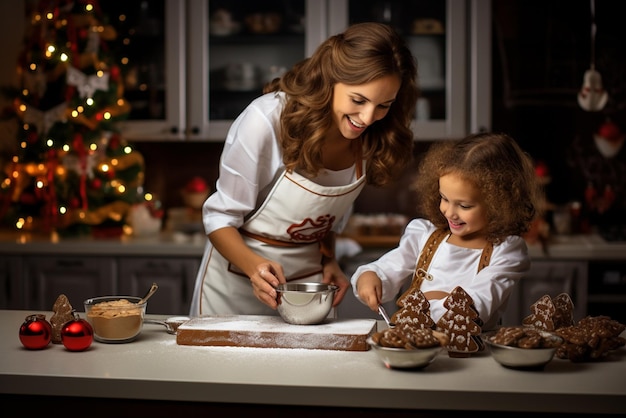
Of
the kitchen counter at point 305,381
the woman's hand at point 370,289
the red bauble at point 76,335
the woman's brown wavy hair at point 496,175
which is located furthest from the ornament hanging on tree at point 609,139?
the red bauble at point 76,335

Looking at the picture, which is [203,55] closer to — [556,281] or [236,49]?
[236,49]

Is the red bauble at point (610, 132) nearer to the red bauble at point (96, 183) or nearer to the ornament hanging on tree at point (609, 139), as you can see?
the ornament hanging on tree at point (609, 139)

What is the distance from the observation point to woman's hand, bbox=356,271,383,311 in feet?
5.60

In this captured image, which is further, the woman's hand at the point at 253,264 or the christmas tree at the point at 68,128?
the christmas tree at the point at 68,128

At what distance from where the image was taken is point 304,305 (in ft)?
5.08

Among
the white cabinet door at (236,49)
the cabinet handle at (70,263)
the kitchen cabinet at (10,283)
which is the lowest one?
the kitchen cabinet at (10,283)

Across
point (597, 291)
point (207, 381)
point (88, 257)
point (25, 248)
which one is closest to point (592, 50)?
point (597, 291)

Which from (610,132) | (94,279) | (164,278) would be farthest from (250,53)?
(610,132)

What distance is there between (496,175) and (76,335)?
35.6 inches

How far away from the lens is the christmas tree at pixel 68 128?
3.38 m

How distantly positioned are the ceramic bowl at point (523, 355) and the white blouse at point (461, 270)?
250 mm

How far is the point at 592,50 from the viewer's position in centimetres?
358

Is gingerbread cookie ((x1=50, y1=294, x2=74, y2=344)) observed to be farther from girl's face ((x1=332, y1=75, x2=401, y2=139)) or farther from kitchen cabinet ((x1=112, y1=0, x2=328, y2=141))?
kitchen cabinet ((x1=112, y1=0, x2=328, y2=141))

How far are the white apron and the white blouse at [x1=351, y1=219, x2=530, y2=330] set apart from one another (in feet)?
0.77
